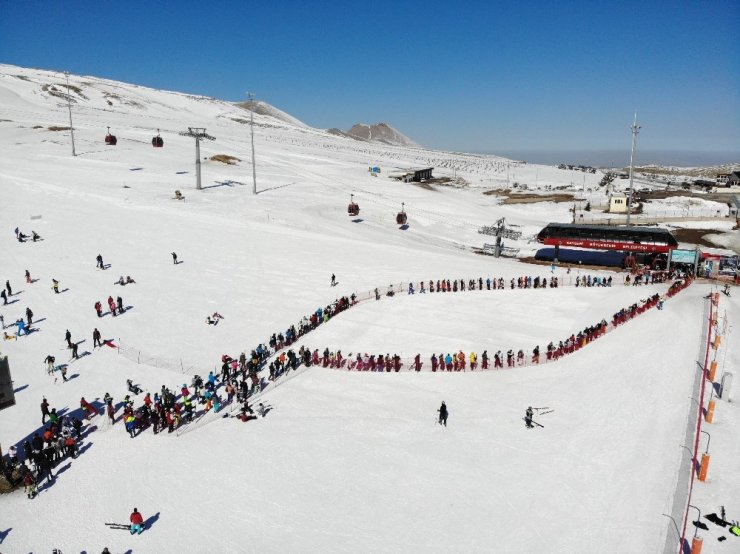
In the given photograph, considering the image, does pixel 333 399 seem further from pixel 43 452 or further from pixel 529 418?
pixel 43 452

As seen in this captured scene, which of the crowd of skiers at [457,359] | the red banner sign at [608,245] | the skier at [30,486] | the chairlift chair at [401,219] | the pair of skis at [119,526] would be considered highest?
the chairlift chair at [401,219]

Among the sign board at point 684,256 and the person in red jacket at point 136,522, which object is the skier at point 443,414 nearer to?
the person in red jacket at point 136,522

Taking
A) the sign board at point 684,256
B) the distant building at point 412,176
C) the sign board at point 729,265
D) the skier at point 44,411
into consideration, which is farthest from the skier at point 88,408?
the distant building at point 412,176

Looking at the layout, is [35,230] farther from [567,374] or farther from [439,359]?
[567,374]

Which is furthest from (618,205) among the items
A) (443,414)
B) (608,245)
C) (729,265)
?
(443,414)

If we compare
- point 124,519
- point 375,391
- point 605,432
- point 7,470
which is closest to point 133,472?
point 124,519

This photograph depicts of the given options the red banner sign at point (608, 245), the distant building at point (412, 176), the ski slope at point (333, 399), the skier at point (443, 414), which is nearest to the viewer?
the ski slope at point (333, 399)
